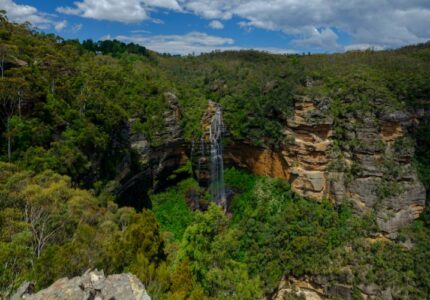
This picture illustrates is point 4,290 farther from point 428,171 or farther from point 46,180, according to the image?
point 428,171

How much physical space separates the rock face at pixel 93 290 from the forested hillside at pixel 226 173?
6.99 ft

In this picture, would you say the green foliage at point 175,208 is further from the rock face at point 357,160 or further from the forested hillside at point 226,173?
the rock face at point 357,160

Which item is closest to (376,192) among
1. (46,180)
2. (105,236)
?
(105,236)

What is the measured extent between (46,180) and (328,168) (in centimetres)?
2157

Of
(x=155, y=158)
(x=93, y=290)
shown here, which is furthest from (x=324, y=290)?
(x=93, y=290)

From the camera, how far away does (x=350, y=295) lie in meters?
24.5

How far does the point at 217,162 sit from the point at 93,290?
26047 millimetres

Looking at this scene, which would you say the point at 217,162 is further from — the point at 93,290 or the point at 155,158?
the point at 93,290

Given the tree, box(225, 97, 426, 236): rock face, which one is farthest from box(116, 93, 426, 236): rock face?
the tree

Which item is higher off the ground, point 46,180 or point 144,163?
point 46,180

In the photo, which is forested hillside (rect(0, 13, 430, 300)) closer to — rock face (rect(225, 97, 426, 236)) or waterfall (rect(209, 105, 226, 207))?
rock face (rect(225, 97, 426, 236))

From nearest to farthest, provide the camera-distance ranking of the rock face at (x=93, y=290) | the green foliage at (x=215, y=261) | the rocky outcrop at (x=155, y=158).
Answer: the rock face at (x=93, y=290) < the green foliage at (x=215, y=261) < the rocky outcrop at (x=155, y=158)

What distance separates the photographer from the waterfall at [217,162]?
3391 cm

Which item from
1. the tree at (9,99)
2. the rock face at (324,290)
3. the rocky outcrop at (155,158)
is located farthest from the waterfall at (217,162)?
the tree at (9,99)
